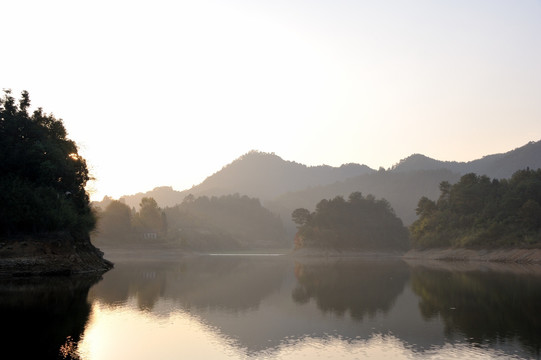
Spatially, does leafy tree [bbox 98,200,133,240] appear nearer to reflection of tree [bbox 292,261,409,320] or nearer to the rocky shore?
the rocky shore

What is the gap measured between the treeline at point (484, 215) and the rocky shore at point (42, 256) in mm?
102839

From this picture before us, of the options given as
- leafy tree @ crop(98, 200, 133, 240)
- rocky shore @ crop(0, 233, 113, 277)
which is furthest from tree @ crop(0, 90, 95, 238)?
leafy tree @ crop(98, 200, 133, 240)

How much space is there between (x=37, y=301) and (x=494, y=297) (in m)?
40.5

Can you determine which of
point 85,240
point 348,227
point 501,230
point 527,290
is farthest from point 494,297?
point 348,227

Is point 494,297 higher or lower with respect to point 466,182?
lower

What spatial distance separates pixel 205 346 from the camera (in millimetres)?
24766

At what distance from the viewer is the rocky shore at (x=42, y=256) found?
60469mm

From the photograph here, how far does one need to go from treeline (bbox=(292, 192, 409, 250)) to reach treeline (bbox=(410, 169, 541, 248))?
98.8 ft

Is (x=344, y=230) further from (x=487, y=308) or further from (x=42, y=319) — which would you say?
(x=42, y=319)

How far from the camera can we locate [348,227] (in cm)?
19300

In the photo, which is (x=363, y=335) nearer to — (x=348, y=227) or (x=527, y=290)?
(x=527, y=290)

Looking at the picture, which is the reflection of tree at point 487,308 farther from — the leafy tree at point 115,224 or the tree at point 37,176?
the leafy tree at point 115,224

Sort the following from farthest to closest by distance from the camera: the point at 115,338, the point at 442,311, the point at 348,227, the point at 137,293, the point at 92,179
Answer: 1. the point at 348,227
2. the point at 92,179
3. the point at 137,293
4. the point at 442,311
5. the point at 115,338

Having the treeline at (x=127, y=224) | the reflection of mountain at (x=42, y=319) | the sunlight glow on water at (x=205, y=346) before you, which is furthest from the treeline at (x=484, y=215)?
the reflection of mountain at (x=42, y=319)
